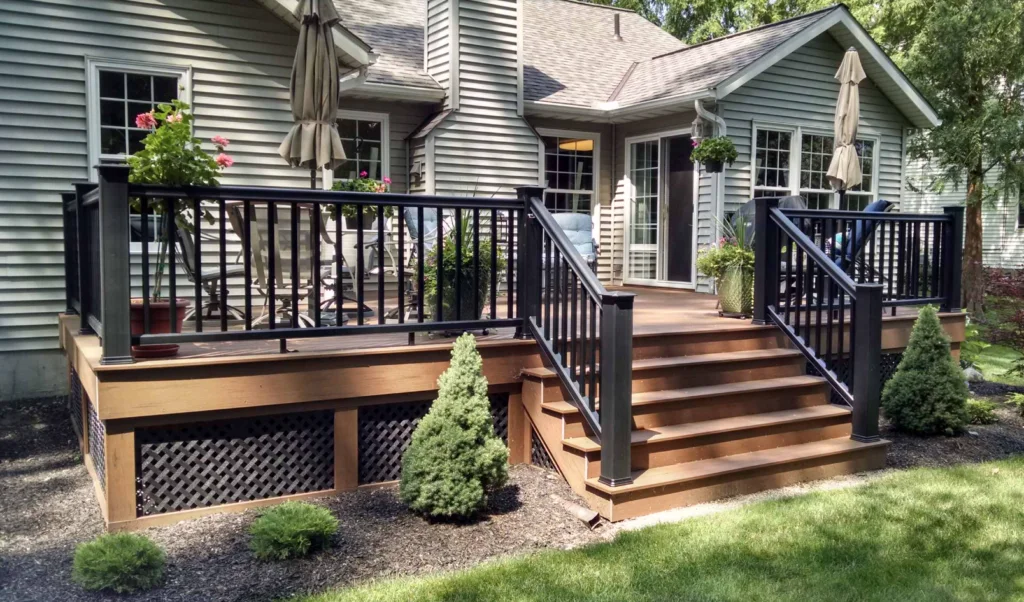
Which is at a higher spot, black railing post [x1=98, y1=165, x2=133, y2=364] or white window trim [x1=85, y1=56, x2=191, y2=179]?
white window trim [x1=85, y1=56, x2=191, y2=179]

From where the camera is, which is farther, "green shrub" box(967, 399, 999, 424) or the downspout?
the downspout

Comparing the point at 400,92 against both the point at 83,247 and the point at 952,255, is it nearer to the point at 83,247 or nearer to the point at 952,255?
the point at 83,247

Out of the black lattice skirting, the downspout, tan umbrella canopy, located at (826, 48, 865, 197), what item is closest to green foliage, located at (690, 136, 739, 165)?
the downspout

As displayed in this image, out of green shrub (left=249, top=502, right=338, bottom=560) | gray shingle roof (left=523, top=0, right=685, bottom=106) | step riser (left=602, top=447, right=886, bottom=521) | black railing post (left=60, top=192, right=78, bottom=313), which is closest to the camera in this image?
green shrub (left=249, top=502, right=338, bottom=560)

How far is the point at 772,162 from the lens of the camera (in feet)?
32.7

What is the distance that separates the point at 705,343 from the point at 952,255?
2838 mm

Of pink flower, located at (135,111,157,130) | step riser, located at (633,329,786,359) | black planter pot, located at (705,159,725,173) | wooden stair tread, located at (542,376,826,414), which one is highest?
black planter pot, located at (705,159,725,173)

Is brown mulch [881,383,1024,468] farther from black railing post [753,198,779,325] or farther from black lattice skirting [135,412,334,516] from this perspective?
black lattice skirting [135,412,334,516]

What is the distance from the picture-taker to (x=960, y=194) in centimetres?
2069

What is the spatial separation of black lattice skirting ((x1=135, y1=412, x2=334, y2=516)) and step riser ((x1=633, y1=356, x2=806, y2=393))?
1885mm

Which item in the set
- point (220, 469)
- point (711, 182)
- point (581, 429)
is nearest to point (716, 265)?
point (581, 429)

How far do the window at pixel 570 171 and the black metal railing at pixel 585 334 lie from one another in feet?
A: 17.9

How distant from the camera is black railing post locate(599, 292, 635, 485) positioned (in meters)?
3.99

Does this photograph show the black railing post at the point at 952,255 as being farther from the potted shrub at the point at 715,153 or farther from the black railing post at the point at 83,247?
the black railing post at the point at 83,247
